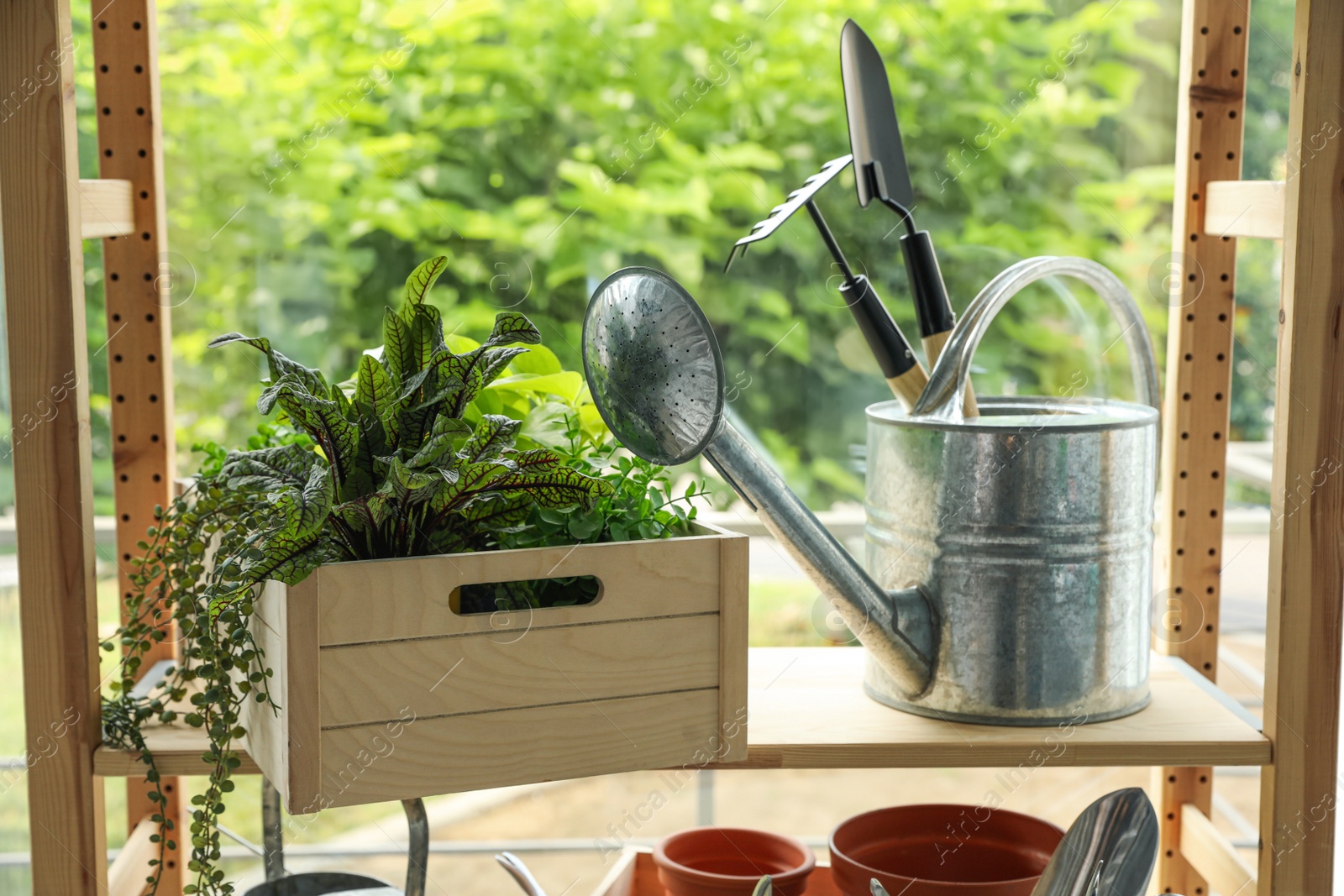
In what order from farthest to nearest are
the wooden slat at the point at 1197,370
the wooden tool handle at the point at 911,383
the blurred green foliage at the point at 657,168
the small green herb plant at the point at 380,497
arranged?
1. the blurred green foliage at the point at 657,168
2. the wooden slat at the point at 1197,370
3. the wooden tool handle at the point at 911,383
4. the small green herb plant at the point at 380,497

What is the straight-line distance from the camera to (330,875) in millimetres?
754

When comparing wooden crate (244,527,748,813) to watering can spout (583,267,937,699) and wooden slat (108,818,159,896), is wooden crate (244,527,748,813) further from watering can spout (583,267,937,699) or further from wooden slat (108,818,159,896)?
wooden slat (108,818,159,896)

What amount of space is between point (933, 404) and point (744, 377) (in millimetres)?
1002

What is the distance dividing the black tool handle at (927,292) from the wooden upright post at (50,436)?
526 millimetres

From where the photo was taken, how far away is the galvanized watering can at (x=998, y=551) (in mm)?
714

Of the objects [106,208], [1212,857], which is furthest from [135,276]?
[1212,857]

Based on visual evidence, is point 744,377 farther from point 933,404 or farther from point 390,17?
point 933,404

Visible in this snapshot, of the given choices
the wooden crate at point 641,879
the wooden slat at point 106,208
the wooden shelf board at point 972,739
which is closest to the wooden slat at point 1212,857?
the wooden shelf board at point 972,739

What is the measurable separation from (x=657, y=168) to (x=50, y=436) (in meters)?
1.16

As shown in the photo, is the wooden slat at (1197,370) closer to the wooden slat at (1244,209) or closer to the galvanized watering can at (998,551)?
the wooden slat at (1244,209)

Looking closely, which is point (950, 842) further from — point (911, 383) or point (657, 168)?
point (657, 168)

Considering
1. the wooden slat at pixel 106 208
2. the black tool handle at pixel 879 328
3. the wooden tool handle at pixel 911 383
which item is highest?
the wooden slat at pixel 106 208

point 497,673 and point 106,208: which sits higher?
point 106,208

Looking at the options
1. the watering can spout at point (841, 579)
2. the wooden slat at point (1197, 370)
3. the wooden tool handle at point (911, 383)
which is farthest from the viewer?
the wooden slat at point (1197, 370)
